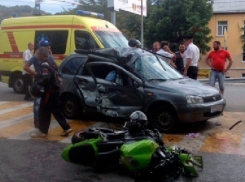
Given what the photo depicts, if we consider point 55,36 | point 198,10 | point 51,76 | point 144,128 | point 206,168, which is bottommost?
point 206,168

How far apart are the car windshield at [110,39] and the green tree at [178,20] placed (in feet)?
92.6

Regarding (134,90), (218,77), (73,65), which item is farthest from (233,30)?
(134,90)

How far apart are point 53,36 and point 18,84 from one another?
2.17 m

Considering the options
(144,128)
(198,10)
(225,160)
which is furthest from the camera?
(198,10)

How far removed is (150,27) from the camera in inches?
1770

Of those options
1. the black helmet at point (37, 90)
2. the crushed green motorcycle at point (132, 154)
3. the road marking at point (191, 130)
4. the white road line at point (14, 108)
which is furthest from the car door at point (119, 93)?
the white road line at point (14, 108)

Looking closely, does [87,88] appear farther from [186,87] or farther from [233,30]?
[233,30]

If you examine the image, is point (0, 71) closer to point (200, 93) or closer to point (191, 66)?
point (191, 66)

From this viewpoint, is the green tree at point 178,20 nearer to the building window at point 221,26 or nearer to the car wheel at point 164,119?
the building window at point 221,26

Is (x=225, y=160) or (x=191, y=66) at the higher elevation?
(x=191, y=66)

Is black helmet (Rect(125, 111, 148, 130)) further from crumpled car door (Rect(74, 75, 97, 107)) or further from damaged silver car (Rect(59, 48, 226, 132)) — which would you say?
crumpled car door (Rect(74, 75, 97, 107))

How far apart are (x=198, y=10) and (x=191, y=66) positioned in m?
34.2

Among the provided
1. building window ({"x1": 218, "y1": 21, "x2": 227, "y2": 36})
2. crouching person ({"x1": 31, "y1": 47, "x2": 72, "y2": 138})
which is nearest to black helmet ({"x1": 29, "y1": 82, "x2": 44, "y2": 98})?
crouching person ({"x1": 31, "y1": 47, "x2": 72, "y2": 138})

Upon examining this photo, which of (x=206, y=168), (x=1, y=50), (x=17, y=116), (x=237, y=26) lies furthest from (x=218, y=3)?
(x=206, y=168)
